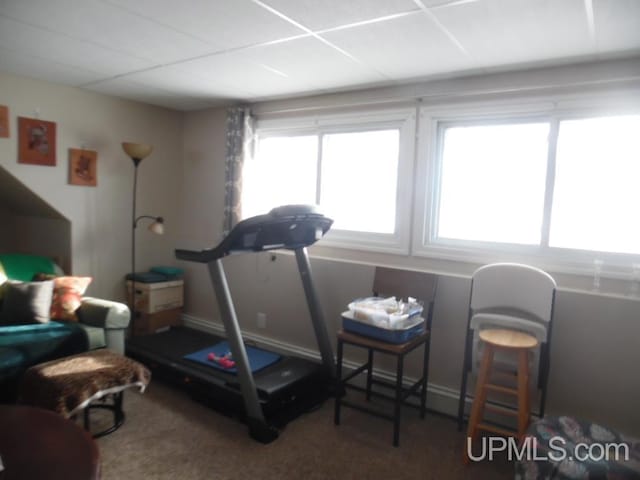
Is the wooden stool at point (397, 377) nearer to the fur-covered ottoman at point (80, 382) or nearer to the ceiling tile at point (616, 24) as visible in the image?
the fur-covered ottoman at point (80, 382)

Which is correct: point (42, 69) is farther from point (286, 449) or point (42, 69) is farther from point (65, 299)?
point (286, 449)

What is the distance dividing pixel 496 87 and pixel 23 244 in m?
4.29

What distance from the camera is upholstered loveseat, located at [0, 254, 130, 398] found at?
2.56 meters

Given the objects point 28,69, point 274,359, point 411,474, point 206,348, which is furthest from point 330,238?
point 28,69

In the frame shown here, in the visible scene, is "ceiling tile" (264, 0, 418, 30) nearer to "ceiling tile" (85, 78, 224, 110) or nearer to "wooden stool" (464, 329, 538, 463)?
"wooden stool" (464, 329, 538, 463)

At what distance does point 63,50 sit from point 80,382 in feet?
6.54

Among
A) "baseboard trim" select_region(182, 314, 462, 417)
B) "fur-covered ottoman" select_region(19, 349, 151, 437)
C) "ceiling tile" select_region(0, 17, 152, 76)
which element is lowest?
"baseboard trim" select_region(182, 314, 462, 417)

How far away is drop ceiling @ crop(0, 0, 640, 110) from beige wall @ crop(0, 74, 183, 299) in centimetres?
33

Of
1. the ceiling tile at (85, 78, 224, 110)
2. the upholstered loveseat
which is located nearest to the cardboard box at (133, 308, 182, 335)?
the upholstered loveseat

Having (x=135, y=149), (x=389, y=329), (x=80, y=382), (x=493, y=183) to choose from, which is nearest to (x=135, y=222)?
(x=135, y=149)

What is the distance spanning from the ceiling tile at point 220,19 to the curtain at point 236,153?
1398 mm

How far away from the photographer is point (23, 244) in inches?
157

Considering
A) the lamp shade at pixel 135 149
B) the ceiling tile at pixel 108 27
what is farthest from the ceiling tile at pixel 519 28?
the lamp shade at pixel 135 149

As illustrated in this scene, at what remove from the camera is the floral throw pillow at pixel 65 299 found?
9.86 ft
